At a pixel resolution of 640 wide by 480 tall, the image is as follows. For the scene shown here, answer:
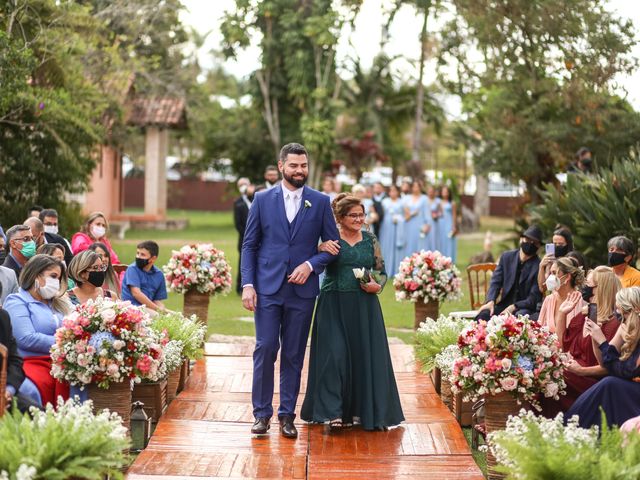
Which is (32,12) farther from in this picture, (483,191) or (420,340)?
(483,191)

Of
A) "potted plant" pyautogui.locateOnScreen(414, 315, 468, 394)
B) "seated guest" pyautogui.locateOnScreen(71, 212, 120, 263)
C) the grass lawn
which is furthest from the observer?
the grass lawn

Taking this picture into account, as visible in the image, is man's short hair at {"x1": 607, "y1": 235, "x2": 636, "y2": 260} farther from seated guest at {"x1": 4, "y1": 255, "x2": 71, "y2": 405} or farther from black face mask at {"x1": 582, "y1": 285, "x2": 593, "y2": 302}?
seated guest at {"x1": 4, "y1": 255, "x2": 71, "y2": 405}

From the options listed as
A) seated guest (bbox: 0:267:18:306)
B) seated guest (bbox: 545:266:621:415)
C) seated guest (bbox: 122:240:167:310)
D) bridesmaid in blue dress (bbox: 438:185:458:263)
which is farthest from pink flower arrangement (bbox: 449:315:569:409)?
bridesmaid in blue dress (bbox: 438:185:458:263)

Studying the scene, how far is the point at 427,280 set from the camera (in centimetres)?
1198

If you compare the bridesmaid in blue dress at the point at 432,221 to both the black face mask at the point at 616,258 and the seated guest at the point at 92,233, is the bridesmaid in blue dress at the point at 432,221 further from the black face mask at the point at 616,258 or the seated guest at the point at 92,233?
the black face mask at the point at 616,258

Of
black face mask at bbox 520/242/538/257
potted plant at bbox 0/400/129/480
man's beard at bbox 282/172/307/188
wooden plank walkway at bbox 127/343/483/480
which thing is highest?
man's beard at bbox 282/172/307/188

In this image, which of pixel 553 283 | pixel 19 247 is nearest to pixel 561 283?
pixel 553 283

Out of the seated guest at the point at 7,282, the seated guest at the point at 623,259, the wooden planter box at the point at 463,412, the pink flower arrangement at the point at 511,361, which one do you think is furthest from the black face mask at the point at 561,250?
the seated guest at the point at 7,282

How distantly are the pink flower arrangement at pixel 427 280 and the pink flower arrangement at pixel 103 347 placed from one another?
4641 mm

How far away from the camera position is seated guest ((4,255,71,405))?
7.93 metres

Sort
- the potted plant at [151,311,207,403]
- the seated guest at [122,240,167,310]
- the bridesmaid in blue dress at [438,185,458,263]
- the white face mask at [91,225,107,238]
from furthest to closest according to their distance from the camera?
1. the bridesmaid in blue dress at [438,185,458,263]
2. the white face mask at [91,225,107,238]
3. the seated guest at [122,240,167,310]
4. the potted plant at [151,311,207,403]

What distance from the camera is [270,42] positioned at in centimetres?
3684

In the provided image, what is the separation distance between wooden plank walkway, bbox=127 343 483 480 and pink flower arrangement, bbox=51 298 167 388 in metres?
0.61

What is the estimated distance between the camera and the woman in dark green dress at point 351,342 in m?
8.46
